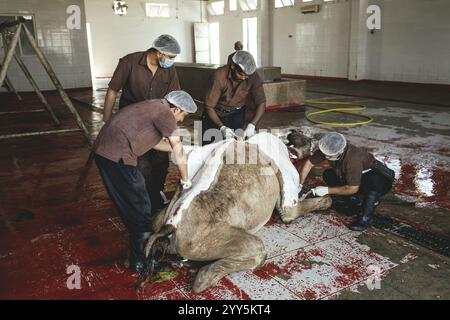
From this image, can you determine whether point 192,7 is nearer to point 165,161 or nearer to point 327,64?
point 327,64

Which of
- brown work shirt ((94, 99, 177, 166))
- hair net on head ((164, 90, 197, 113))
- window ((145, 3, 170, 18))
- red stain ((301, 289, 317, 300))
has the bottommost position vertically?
red stain ((301, 289, 317, 300))

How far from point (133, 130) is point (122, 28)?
63.1 ft

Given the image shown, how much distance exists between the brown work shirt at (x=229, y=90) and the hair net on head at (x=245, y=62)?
1.05 ft

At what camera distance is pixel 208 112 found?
450 cm

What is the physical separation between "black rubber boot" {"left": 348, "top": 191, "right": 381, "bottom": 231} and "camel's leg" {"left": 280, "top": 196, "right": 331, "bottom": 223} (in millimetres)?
414

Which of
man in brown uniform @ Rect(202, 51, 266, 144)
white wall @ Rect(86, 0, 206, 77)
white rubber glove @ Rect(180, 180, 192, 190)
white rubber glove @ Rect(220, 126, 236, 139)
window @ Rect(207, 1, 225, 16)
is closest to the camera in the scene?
white rubber glove @ Rect(180, 180, 192, 190)

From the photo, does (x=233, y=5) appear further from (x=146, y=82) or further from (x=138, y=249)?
(x=138, y=249)

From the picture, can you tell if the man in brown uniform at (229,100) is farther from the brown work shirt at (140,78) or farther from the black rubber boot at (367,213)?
the black rubber boot at (367,213)

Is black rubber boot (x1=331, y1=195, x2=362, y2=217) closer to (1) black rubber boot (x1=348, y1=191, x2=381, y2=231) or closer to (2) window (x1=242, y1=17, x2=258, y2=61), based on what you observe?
(1) black rubber boot (x1=348, y1=191, x2=381, y2=231)

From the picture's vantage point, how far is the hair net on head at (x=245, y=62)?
412cm

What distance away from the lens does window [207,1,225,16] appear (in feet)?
72.8

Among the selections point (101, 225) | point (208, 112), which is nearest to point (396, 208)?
point (208, 112)

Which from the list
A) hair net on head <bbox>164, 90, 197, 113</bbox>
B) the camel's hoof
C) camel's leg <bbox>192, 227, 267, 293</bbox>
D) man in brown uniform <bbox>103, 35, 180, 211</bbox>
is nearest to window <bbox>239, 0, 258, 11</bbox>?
man in brown uniform <bbox>103, 35, 180, 211</bbox>
